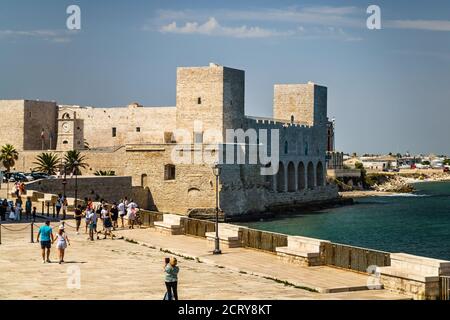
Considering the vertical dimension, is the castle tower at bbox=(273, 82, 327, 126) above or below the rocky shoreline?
above

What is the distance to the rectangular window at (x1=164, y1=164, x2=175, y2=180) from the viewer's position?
48.8 metres

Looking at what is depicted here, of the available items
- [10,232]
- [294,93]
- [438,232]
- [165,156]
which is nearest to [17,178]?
[165,156]

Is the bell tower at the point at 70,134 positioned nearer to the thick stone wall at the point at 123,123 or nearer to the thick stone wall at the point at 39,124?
the thick stone wall at the point at 39,124

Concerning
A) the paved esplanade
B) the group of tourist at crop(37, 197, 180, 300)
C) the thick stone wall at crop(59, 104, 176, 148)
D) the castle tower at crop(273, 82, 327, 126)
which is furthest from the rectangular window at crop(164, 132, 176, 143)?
the paved esplanade

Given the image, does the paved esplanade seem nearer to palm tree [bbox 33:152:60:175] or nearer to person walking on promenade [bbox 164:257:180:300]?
person walking on promenade [bbox 164:257:180:300]

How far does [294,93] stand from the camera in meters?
69.1

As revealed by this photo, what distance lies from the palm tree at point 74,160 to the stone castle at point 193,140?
493 mm

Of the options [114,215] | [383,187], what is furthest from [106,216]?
[383,187]

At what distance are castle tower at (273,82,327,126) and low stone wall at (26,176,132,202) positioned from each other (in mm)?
25801

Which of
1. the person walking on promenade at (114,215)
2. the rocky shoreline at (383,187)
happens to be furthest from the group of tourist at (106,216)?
the rocky shoreline at (383,187)

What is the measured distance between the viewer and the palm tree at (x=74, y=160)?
170ft

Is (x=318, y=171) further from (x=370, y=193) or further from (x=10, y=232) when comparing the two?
(x=10, y=232)

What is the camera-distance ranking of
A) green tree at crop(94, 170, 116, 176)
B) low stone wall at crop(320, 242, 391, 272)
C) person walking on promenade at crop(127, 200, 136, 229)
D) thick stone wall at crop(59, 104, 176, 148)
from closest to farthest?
1. low stone wall at crop(320, 242, 391, 272)
2. person walking on promenade at crop(127, 200, 136, 229)
3. green tree at crop(94, 170, 116, 176)
4. thick stone wall at crop(59, 104, 176, 148)
